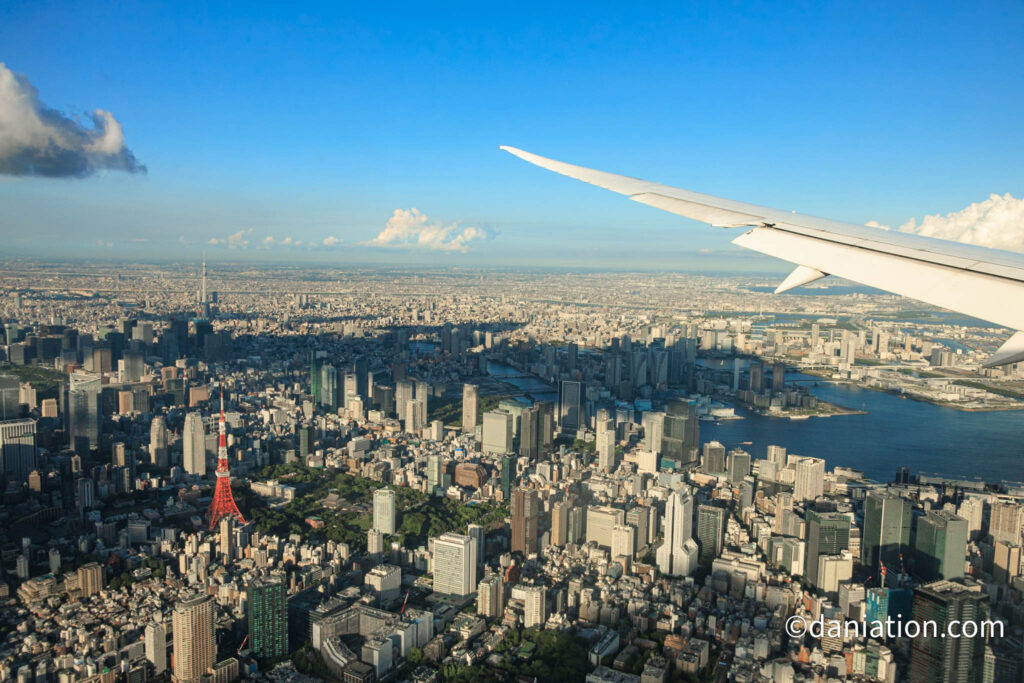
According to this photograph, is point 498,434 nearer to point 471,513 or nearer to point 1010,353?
point 471,513

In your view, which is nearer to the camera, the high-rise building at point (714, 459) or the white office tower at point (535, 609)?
the white office tower at point (535, 609)

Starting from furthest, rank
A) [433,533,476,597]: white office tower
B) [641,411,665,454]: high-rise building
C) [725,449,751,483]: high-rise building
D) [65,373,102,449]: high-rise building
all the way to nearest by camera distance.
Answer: [641,411,665,454]: high-rise building < [65,373,102,449]: high-rise building < [725,449,751,483]: high-rise building < [433,533,476,597]: white office tower

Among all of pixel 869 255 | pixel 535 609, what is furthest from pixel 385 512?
pixel 869 255

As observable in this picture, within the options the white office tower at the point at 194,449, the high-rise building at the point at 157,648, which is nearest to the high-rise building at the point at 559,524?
the high-rise building at the point at 157,648

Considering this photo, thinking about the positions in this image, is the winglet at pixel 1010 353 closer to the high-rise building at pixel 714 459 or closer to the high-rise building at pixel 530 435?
the high-rise building at pixel 714 459

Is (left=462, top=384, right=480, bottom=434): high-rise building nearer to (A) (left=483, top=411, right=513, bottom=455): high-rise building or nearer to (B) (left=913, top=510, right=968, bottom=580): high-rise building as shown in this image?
(A) (left=483, top=411, right=513, bottom=455): high-rise building

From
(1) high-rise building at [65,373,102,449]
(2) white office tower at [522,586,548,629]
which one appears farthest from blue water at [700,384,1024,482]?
(1) high-rise building at [65,373,102,449]

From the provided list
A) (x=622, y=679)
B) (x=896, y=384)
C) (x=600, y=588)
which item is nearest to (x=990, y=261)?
(x=622, y=679)

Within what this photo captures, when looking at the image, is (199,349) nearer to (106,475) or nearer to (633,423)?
(106,475)
